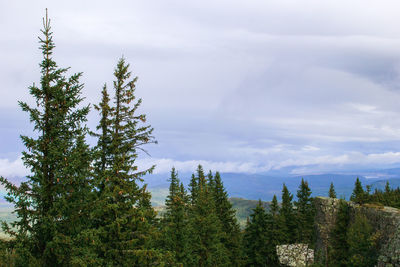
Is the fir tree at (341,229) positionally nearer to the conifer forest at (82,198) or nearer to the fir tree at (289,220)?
the conifer forest at (82,198)

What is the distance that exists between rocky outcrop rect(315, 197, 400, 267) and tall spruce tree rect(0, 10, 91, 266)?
537 inches

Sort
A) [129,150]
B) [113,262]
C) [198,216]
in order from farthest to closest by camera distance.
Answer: [198,216]
[129,150]
[113,262]

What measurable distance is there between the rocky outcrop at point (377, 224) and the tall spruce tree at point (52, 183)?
13638mm

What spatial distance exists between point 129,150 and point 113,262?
22.8ft

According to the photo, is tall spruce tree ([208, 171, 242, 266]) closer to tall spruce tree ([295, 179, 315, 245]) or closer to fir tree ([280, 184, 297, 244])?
fir tree ([280, 184, 297, 244])

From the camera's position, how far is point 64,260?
54.5 feet

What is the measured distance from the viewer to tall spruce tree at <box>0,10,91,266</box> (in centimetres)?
1594

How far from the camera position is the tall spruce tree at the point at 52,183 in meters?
15.9

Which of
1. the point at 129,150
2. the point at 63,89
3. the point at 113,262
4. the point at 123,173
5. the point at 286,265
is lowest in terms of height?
the point at 286,265

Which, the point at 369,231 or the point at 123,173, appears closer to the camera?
the point at 123,173

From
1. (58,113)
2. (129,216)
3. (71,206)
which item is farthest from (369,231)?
(58,113)

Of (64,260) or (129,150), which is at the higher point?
(129,150)

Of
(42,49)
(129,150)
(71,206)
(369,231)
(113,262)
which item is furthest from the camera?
(369,231)

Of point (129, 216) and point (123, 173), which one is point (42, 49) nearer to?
point (123, 173)
